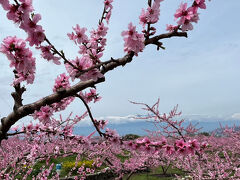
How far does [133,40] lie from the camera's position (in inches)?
84.4

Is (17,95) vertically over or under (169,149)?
over

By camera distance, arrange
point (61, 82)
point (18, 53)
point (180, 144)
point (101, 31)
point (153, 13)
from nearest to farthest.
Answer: point (18, 53) → point (153, 13) → point (180, 144) → point (61, 82) → point (101, 31)

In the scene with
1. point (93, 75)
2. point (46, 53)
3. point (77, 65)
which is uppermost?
point (46, 53)

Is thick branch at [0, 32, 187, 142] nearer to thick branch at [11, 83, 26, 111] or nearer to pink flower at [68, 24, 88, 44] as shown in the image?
thick branch at [11, 83, 26, 111]

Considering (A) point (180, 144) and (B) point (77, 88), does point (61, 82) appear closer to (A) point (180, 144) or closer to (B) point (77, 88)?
(B) point (77, 88)

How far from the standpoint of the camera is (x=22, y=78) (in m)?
2.47

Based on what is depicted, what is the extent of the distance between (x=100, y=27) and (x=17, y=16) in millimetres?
1714

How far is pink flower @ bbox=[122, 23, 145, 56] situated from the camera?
213 cm

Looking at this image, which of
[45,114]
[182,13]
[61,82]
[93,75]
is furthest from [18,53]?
[182,13]

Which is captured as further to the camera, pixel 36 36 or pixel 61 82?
pixel 61 82

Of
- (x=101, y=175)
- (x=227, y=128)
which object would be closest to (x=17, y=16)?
(x=101, y=175)

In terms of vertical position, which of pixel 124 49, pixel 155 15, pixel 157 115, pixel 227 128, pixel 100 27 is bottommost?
pixel 227 128

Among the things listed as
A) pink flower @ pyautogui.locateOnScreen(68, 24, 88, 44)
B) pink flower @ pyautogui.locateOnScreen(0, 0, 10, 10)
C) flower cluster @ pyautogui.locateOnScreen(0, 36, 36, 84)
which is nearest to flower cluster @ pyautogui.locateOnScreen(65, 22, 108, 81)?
pink flower @ pyautogui.locateOnScreen(68, 24, 88, 44)

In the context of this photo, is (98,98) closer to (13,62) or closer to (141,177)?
(13,62)
